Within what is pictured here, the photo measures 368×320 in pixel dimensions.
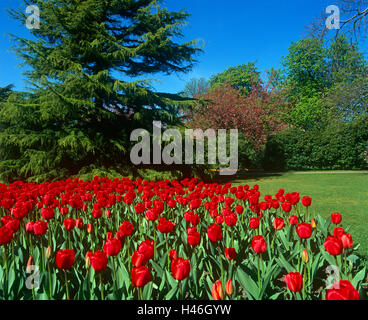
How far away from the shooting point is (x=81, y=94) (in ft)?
29.4

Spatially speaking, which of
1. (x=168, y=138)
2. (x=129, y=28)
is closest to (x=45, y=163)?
(x=168, y=138)

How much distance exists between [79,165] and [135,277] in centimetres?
928

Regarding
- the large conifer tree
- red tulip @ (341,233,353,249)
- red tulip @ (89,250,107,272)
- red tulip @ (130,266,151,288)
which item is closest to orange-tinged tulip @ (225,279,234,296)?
red tulip @ (130,266,151,288)

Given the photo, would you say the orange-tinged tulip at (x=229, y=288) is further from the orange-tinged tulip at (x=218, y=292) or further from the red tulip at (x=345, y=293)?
the red tulip at (x=345, y=293)

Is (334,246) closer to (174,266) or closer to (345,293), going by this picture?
(345,293)

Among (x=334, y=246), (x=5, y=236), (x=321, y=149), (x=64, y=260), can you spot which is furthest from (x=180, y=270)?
(x=321, y=149)

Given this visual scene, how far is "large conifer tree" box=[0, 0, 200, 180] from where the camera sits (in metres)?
8.67

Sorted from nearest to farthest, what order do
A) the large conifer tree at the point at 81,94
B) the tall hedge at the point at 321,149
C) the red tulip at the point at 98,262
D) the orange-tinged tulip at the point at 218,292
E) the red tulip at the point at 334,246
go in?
1. the orange-tinged tulip at the point at 218,292
2. the red tulip at the point at 98,262
3. the red tulip at the point at 334,246
4. the large conifer tree at the point at 81,94
5. the tall hedge at the point at 321,149

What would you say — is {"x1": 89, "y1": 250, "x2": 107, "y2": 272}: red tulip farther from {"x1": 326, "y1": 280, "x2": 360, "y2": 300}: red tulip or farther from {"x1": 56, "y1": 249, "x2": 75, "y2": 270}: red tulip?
{"x1": 326, "y1": 280, "x2": 360, "y2": 300}: red tulip

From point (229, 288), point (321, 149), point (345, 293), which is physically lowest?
point (229, 288)

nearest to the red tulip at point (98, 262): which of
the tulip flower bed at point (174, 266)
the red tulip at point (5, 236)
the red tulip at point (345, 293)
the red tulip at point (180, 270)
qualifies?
the tulip flower bed at point (174, 266)

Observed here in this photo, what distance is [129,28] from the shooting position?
1010 centimetres

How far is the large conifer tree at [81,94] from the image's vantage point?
8672 mm
